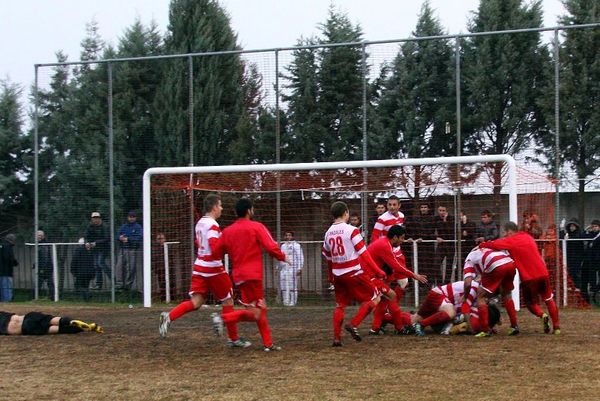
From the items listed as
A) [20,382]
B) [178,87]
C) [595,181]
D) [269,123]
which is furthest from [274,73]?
[20,382]

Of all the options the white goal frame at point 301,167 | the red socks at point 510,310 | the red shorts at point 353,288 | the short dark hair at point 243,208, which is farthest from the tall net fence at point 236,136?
the short dark hair at point 243,208

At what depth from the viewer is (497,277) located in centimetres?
1213

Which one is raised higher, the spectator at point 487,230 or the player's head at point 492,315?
the spectator at point 487,230

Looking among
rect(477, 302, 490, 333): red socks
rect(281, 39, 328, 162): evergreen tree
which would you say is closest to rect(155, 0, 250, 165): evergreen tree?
rect(281, 39, 328, 162): evergreen tree

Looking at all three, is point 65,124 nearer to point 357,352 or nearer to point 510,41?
point 510,41

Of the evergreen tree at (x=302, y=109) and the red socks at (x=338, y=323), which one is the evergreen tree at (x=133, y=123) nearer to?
the evergreen tree at (x=302, y=109)

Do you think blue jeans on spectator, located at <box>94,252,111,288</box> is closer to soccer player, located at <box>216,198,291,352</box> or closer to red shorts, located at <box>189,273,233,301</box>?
red shorts, located at <box>189,273,233,301</box>

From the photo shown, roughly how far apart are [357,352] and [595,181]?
29.1 feet

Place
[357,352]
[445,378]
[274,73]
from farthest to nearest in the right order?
[274,73], [357,352], [445,378]

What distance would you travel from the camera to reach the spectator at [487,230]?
16828 millimetres

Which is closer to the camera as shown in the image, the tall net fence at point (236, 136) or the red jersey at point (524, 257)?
the red jersey at point (524, 257)

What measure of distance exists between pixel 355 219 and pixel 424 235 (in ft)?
4.21

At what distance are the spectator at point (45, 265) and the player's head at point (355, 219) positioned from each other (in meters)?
7.04

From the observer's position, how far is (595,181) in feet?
59.1
